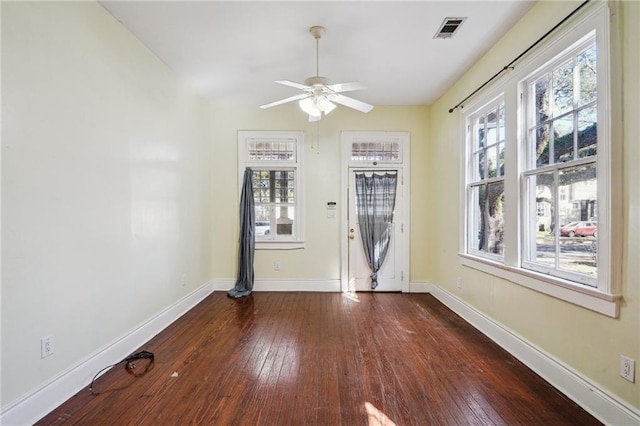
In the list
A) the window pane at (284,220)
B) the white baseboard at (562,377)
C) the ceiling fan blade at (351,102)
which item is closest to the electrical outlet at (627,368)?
the white baseboard at (562,377)

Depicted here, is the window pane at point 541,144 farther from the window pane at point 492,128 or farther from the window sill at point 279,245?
the window sill at point 279,245

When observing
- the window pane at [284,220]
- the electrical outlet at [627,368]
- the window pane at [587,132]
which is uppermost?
the window pane at [587,132]

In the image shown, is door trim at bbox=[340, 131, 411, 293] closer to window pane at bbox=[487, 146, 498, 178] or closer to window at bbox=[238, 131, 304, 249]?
window at bbox=[238, 131, 304, 249]

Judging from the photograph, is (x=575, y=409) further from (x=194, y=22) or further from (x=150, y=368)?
(x=194, y=22)

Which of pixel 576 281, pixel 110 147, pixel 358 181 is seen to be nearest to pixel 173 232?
pixel 110 147

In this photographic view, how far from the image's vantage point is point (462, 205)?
3404 millimetres

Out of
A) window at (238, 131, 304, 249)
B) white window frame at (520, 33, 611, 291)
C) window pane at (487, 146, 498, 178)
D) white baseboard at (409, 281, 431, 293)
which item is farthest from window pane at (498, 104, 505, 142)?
window at (238, 131, 304, 249)

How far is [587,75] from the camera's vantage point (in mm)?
1854

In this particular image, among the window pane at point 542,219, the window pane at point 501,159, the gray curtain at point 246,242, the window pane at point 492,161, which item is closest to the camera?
the window pane at point 542,219

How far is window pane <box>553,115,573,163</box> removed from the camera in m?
1.98

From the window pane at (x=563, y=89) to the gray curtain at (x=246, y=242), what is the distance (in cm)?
355

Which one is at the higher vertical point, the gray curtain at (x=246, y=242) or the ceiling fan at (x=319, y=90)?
the ceiling fan at (x=319, y=90)

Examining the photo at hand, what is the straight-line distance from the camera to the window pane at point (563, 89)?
6.52ft

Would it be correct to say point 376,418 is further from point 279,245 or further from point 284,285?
point 279,245
